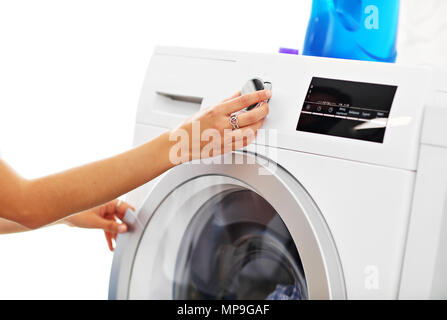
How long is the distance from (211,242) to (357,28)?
1.66 ft

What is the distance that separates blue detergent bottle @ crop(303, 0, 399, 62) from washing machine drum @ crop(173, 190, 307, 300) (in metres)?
0.31

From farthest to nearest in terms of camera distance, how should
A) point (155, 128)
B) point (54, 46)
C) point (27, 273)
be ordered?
point (27, 273) → point (54, 46) → point (155, 128)

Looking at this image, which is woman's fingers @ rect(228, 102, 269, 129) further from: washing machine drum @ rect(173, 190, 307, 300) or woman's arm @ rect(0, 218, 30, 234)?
woman's arm @ rect(0, 218, 30, 234)

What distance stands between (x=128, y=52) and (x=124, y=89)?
0.41 feet

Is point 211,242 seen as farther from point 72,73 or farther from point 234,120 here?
point 72,73

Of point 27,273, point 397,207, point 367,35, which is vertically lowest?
point 27,273

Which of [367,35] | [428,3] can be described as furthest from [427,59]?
[367,35]

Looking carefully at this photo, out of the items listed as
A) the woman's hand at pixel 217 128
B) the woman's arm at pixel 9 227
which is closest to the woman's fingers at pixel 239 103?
the woman's hand at pixel 217 128

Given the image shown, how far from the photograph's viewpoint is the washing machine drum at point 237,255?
0.90m

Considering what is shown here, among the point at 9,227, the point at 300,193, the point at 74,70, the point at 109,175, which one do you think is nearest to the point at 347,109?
the point at 300,193

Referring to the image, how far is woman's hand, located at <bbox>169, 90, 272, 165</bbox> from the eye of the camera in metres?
0.77

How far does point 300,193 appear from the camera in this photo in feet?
2.50

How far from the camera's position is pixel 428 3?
3.72 ft
